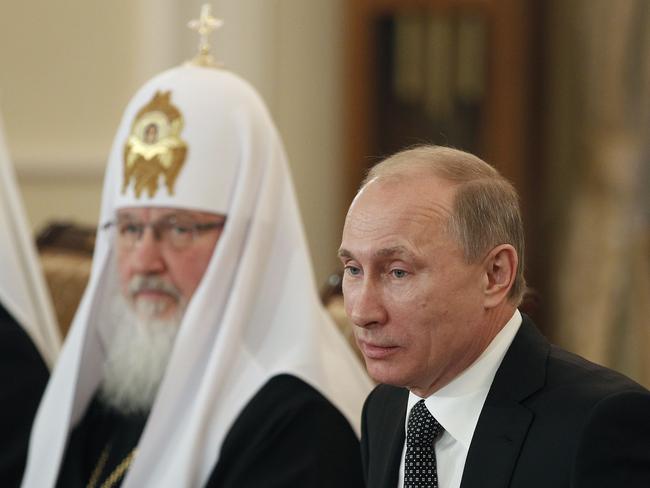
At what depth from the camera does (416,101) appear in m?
9.45

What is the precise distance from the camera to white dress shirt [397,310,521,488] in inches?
100

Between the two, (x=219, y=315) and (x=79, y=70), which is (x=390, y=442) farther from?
(x=79, y=70)

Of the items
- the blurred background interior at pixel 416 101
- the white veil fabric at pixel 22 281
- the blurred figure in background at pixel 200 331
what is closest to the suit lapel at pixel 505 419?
the blurred figure in background at pixel 200 331

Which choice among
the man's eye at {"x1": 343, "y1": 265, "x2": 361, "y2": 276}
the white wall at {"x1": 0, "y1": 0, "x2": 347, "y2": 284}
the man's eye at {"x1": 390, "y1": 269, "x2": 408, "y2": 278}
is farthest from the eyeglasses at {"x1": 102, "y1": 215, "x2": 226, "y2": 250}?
the white wall at {"x1": 0, "y1": 0, "x2": 347, "y2": 284}

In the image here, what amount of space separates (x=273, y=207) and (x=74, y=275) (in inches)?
65.9

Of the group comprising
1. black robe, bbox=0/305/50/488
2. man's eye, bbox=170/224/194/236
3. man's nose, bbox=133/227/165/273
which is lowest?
black robe, bbox=0/305/50/488

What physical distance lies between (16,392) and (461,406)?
7.84 ft

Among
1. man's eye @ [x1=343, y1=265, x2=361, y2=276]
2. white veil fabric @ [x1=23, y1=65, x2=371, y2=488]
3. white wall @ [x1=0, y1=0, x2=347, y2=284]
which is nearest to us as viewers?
man's eye @ [x1=343, y1=265, x2=361, y2=276]

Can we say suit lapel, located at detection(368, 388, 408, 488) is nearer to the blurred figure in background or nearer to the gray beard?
the blurred figure in background

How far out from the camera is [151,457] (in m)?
3.85

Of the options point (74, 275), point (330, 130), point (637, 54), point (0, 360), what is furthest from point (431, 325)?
point (330, 130)

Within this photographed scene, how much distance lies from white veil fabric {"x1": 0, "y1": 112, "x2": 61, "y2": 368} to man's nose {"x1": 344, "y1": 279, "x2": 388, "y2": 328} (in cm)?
252

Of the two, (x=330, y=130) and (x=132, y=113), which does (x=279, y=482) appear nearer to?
(x=132, y=113)

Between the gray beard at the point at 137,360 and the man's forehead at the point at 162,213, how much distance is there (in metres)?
0.31
